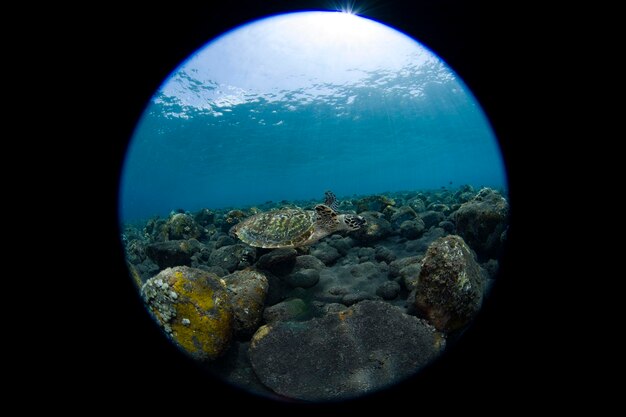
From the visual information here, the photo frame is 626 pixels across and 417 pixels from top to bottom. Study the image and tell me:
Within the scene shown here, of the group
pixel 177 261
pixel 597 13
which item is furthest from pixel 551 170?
pixel 177 261

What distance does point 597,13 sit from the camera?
176 centimetres

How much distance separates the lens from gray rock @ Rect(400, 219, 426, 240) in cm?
855

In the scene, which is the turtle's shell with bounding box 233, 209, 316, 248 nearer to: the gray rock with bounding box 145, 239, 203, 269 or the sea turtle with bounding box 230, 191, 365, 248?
the sea turtle with bounding box 230, 191, 365, 248

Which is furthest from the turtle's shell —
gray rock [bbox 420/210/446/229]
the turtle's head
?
gray rock [bbox 420/210/446/229]

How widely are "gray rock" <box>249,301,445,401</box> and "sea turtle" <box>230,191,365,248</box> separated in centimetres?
207

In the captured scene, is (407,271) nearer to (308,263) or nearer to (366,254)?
(366,254)

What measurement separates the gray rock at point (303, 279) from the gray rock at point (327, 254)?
1.45 meters

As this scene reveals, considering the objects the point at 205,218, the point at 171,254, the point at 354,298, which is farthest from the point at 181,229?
the point at 354,298

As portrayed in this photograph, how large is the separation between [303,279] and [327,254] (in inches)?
72.7

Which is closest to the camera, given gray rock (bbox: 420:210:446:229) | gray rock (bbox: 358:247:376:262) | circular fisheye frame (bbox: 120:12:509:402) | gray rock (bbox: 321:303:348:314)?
circular fisheye frame (bbox: 120:12:509:402)

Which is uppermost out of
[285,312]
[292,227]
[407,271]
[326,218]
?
[326,218]

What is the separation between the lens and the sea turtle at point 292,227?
5.66m

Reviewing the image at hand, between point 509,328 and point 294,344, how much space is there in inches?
95.9

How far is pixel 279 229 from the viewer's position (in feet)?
19.2
